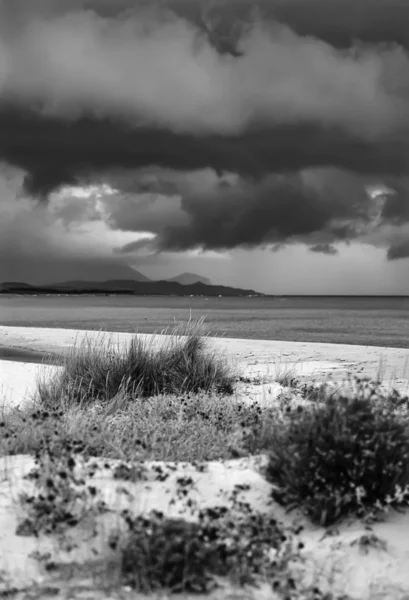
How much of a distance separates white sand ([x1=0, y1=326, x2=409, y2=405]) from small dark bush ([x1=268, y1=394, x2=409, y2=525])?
3758 millimetres

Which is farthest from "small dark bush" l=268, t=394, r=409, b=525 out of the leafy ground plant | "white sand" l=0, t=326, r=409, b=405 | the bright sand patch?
"white sand" l=0, t=326, r=409, b=405

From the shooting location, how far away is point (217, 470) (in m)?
5.92

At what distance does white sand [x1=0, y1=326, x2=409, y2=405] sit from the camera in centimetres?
1325

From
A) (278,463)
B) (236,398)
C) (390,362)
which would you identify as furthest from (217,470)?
(390,362)

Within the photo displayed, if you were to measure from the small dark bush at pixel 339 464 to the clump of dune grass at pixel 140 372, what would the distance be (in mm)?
5769

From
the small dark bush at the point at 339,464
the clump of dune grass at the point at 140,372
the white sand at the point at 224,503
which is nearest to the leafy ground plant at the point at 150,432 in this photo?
the white sand at the point at 224,503

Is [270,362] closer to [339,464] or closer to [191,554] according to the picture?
[339,464]

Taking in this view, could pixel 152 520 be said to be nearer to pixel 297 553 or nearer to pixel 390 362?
pixel 297 553

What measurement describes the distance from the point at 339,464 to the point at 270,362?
14434mm

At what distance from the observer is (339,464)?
521cm

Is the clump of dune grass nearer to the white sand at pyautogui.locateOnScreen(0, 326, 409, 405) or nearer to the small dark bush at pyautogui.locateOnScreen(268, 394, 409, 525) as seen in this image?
the white sand at pyautogui.locateOnScreen(0, 326, 409, 405)

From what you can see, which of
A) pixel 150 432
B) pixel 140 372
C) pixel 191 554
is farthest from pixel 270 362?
pixel 191 554

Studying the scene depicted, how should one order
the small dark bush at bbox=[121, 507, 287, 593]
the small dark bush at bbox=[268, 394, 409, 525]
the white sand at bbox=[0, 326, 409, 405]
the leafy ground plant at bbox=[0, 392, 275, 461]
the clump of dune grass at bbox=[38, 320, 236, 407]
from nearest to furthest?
the small dark bush at bbox=[121, 507, 287, 593] → the small dark bush at bbox=[268, 394, 409, 525] → the leafy ground plant at bbox=[0, 392, 275, 461] → the clump of dune grass at bbox=[38, 320, 236, 407] → the white sand at bbox=[0, 326, 409, 405]

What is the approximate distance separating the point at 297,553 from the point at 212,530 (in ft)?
2.05
